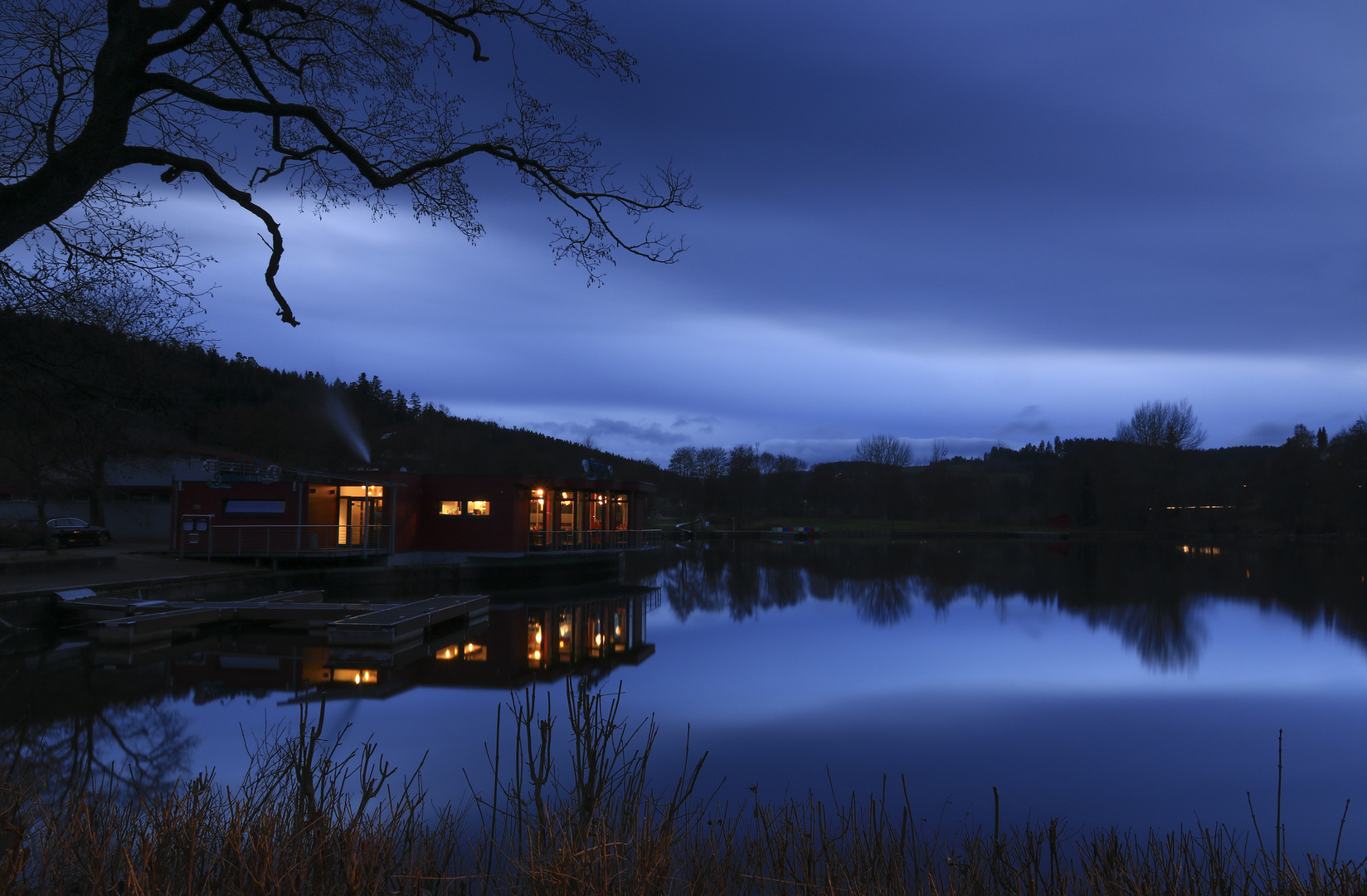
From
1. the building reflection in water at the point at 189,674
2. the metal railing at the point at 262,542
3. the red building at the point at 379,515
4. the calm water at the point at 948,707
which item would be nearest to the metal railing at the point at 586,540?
the red building at the point at 379,515

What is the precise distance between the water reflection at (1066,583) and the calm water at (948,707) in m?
0.30

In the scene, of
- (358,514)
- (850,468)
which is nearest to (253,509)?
(358,514)

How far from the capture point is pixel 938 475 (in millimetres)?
86250

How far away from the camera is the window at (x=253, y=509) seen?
23.1 metres

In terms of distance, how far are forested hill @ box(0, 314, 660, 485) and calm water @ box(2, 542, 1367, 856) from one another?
2.78 m

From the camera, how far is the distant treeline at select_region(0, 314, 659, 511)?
508cm

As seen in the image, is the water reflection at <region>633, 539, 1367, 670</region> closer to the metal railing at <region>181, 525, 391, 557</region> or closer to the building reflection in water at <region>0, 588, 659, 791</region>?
the building reflection in water at <region>0, 588, 659, 791</region>

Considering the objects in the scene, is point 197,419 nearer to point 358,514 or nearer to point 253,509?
point 253,509

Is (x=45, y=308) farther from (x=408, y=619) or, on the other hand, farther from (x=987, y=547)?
(x=987, y=547)

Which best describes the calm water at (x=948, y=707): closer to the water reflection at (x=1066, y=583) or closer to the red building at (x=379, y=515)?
the water reflection at (x=1066, y=583)

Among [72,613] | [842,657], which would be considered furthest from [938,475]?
[72,613]

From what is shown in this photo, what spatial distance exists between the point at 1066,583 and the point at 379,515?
22.3m

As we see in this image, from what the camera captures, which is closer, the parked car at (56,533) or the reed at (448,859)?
the reed at (448,859)

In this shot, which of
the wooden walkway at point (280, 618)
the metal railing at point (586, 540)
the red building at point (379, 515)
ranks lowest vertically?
the wooden walkway at point (280, 618)
